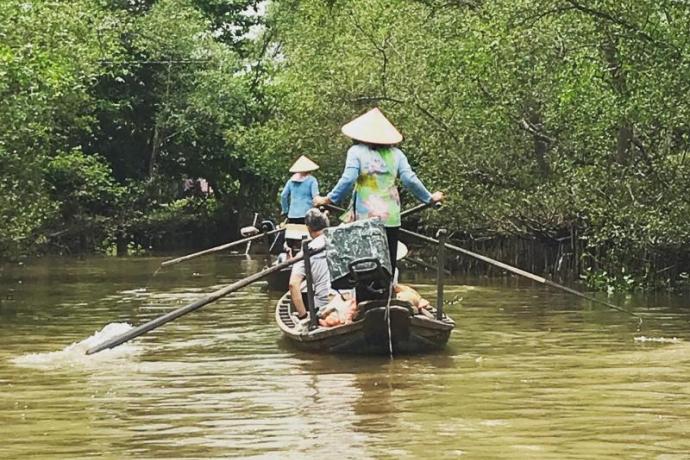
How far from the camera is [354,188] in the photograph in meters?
10.8

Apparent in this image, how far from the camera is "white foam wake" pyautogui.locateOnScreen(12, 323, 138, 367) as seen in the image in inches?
413

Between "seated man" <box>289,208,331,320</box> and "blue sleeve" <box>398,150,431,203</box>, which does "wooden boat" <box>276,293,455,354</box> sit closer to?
"seated man" <box>289,208,331,320</box>

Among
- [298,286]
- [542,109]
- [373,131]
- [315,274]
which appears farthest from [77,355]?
[542,109]

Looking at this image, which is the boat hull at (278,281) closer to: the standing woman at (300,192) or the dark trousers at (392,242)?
the standing woman at (300,192)

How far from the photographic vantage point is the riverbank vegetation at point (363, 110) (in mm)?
16438

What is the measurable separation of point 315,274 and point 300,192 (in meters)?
5.17

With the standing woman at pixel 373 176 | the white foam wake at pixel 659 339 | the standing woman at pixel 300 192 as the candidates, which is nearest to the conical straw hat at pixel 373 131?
the standing woman at pixel 373 176

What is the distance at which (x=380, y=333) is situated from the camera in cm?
1023

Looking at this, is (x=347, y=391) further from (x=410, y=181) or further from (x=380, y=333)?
(x=410, y=181)

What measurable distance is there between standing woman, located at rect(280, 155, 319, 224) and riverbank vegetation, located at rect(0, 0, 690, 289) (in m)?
3.09

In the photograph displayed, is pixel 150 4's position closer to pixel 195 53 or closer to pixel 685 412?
pixel 195 53

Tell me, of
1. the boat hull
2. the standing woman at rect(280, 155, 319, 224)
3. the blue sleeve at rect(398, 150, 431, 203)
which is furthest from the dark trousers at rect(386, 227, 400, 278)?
the boat hull

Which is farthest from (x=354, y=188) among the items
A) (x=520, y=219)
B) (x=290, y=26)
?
(x=290, y=26)

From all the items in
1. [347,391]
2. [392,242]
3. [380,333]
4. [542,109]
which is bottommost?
[347,391]
